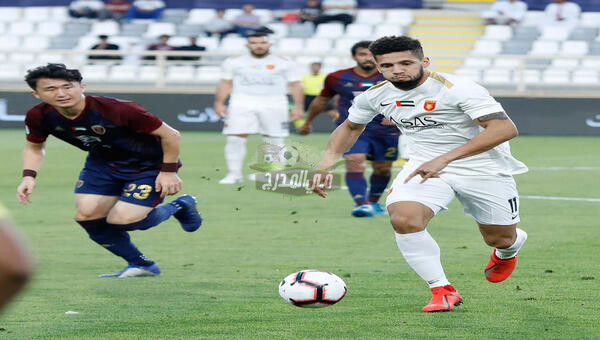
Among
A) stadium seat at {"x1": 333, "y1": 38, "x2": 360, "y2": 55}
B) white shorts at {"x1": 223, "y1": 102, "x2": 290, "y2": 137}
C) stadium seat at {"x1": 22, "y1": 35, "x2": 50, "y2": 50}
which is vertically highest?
white shorts at {"x1": 223, "y1": 102, "x2": 290, "y2": 137}

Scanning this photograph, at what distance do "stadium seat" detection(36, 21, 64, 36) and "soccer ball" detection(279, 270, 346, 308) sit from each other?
24646 millimetres

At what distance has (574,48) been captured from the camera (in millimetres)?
24766

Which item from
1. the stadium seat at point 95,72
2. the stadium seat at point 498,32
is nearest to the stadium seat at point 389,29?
the stadium seat at point 498,32

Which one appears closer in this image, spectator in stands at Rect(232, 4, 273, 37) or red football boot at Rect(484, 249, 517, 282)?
red football boot at Rect(484, 249, 517, 282)

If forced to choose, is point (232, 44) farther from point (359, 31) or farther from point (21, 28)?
point (21, 28)

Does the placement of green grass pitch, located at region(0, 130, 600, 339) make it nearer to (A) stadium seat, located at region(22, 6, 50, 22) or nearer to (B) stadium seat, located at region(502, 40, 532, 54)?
(B) stadium seat, located at region(502, 40, 532, 54)

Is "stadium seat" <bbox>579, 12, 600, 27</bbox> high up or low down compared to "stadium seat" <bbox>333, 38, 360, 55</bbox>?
up

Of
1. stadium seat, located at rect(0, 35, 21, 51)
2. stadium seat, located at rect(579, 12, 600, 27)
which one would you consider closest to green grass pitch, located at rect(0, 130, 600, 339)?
stadium seat, located at rect(579, 12, 600, 27)

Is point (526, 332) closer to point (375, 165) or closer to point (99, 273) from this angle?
point (99, 273)

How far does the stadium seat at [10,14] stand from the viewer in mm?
30172

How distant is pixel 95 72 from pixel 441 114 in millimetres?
19563

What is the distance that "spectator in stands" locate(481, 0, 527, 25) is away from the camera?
1034 inches

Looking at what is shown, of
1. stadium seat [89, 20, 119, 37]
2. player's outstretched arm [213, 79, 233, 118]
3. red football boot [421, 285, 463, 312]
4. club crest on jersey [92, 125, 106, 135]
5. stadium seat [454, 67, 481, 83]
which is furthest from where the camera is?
stadium seat [89, 20, 119, 37]

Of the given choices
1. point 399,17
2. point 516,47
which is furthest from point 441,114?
point 399,17
